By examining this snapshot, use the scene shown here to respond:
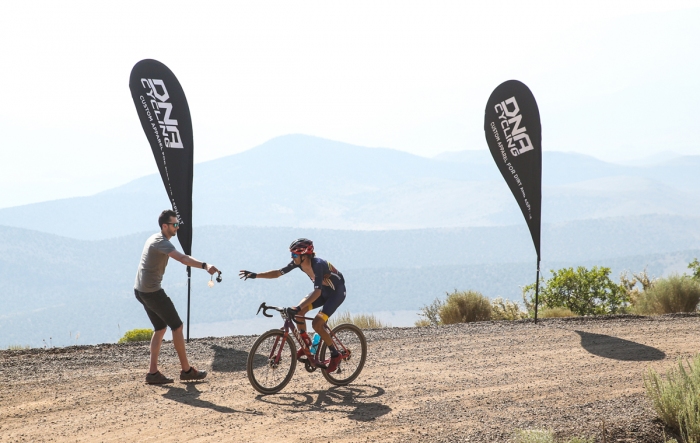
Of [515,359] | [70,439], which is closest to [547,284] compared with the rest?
[515,359]

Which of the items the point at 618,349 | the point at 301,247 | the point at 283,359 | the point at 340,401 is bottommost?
the point at 340,401

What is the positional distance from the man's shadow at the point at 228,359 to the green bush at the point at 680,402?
5672 millimetres

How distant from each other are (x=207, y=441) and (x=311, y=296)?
A: 89.4 inches

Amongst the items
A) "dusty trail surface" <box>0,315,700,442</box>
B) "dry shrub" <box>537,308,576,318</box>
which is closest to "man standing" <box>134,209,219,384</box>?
"dusty trail surface" <box>0,315,700,442</box>

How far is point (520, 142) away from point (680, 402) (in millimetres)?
8324

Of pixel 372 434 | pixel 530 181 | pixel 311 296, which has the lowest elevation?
pixel 372 434

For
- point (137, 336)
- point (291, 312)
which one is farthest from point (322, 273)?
point (137, 336)

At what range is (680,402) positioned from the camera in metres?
6.59

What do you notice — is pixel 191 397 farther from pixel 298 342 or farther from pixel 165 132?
pixel 165 132

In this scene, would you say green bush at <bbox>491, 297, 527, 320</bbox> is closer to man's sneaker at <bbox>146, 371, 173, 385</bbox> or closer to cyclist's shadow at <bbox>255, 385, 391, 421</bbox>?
cyclist's shadow at <bbox>255, 385, 391, 421</bbox>

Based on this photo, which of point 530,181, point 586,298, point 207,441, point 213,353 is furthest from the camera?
point 586,298

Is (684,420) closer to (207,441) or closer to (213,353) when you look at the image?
(207,441)

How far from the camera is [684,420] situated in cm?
658

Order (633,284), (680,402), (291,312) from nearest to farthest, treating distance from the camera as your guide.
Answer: (680,402), (291,312), (633,284)
